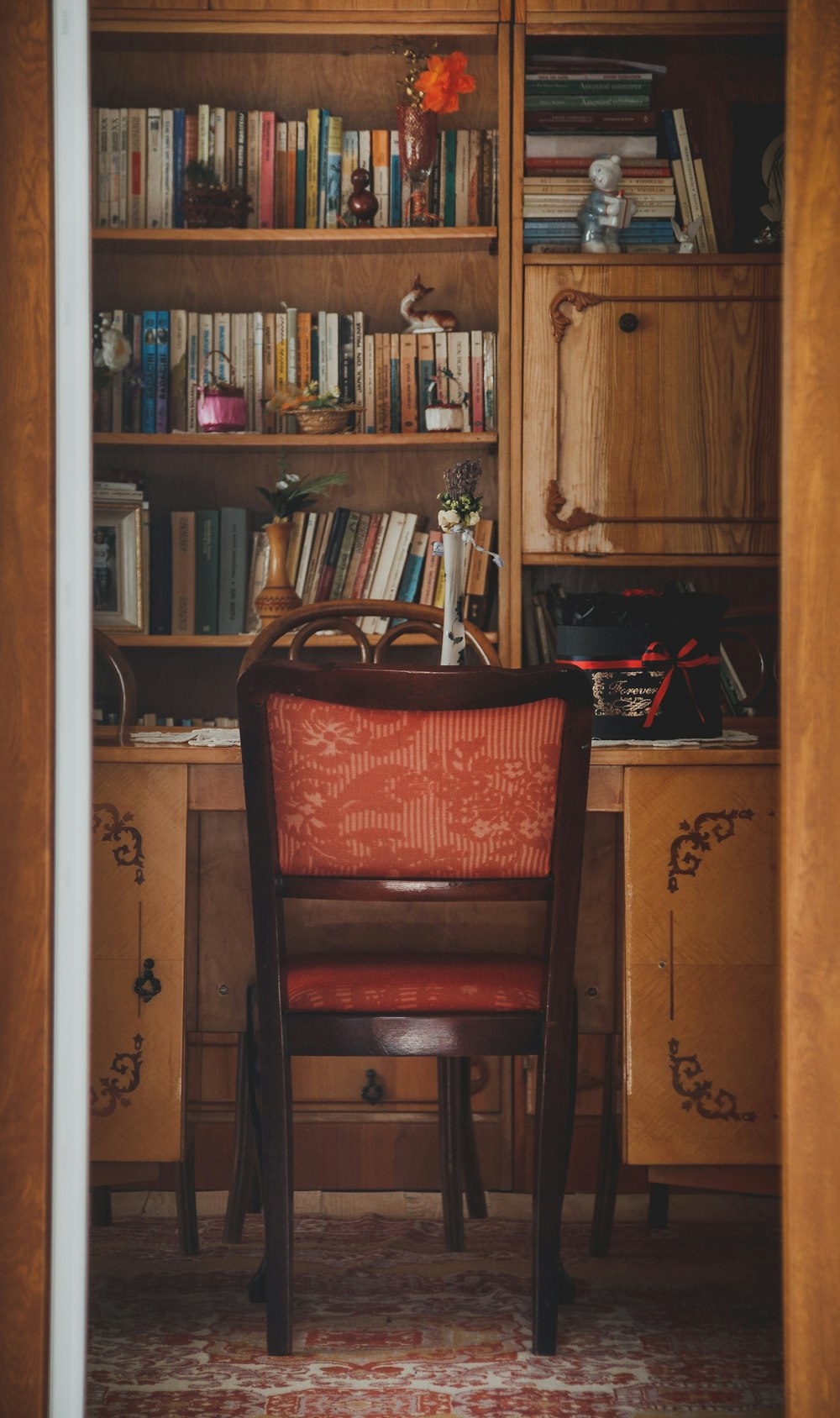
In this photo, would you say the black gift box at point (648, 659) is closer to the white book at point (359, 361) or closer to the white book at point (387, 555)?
the white book at point (387, 555)

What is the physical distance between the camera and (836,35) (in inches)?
48.8

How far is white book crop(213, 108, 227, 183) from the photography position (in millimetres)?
2848

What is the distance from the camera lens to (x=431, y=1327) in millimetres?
1823

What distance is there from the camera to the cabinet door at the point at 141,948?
1.85 meters

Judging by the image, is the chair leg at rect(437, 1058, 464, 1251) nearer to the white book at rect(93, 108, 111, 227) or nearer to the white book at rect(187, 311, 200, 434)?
the white book at rect(187, 311, 200, 434)

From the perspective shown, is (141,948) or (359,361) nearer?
(141,948)

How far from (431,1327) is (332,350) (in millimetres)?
1961

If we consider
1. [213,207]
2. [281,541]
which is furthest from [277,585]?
[213,207]

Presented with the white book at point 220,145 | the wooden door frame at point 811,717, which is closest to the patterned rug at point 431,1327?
the wooden door frame at point 811,717

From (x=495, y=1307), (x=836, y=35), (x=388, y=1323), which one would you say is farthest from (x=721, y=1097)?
(x=836, y=35)

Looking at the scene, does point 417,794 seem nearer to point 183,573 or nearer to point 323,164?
point 183,573

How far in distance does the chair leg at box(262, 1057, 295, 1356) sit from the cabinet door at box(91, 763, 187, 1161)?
0.24 metres

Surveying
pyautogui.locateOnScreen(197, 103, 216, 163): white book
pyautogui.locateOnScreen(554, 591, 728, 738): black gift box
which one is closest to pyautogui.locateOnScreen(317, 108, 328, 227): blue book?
pyautogui.locateOnScreen(197, 103, 216, 163): white book

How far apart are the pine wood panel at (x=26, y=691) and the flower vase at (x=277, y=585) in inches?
59.9
